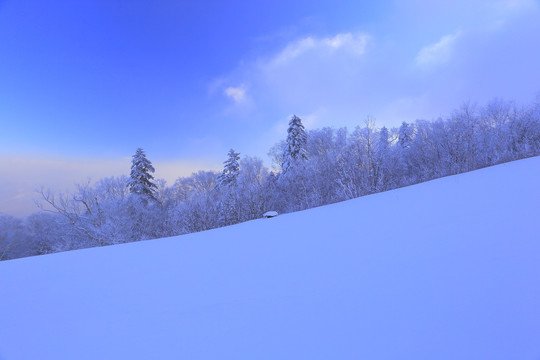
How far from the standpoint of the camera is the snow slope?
3.46 ft

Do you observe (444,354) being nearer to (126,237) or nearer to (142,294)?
(142,294)

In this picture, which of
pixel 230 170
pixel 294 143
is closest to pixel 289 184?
pixel 294 143

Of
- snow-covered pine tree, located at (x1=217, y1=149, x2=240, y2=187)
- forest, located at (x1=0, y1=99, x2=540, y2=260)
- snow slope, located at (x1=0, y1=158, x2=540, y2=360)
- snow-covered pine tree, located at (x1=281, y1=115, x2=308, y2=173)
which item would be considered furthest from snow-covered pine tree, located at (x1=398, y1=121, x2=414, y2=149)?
snow slope, located at (x1=0, y1=158, x2=540, y2=360)

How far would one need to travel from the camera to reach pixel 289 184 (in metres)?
18.6

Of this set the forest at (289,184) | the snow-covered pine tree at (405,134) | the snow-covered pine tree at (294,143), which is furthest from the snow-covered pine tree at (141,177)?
the snow-covered pine tree at (405,134)

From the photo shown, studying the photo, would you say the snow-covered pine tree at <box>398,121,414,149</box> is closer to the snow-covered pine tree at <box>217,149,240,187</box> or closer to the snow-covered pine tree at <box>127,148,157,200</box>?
the snow-covered pine tree at <box>217,149,240,187</box>

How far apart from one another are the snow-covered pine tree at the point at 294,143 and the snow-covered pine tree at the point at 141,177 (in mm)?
13948

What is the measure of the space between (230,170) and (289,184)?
818cm

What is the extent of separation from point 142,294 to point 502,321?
2718 millimetres

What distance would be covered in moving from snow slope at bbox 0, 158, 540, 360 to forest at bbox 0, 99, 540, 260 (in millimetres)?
8822

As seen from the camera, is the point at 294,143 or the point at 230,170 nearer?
the point at 294,143

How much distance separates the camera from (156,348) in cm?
122

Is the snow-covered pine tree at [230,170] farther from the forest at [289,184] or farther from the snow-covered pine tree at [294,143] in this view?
the snow-covered pine tree at [294,143]

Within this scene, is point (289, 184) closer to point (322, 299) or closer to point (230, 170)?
point (230, 170)
